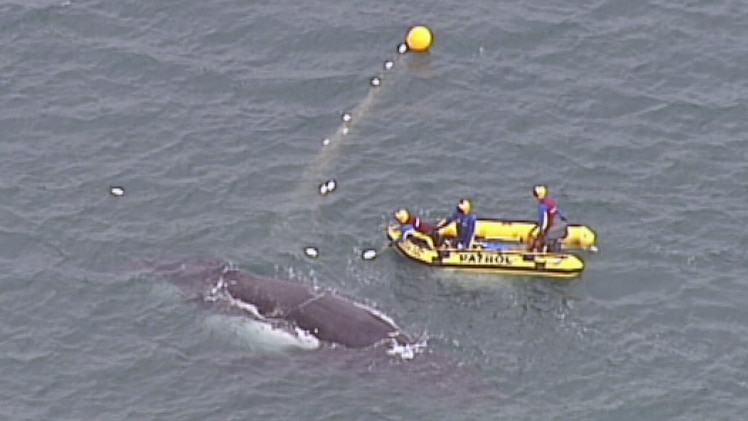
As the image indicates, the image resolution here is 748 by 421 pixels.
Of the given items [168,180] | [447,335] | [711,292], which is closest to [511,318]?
[447,335]

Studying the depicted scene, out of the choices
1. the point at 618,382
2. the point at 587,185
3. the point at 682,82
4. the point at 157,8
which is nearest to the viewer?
the point at 618,382

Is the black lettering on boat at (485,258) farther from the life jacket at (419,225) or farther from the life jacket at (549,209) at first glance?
the life jacket at (549,209)

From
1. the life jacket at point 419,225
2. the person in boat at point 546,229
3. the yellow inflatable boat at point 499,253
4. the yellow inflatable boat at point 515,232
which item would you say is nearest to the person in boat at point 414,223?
the life jacket at point 419,225

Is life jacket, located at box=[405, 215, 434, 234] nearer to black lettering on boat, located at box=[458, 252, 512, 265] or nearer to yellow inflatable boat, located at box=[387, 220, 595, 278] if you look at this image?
yellow inflatable boat, located at box=[387, 220, 595, 278]

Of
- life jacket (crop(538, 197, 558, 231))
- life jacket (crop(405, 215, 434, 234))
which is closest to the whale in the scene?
life jacket (crop(405, 215, 434, 234))

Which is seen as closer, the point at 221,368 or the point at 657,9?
the point at 221,368

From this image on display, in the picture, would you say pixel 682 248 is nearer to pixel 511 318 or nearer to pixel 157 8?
pixel 511 318

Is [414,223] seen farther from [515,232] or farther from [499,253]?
[515,232]

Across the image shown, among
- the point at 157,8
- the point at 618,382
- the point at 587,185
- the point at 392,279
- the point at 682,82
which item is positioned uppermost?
the point at 157,8

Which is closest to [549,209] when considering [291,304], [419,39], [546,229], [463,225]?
[546,229]
